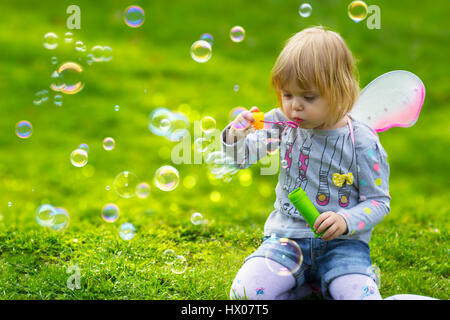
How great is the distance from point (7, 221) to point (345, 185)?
7.61 ft

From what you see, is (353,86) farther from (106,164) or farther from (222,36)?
(222,36)

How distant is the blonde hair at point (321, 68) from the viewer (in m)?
2.35

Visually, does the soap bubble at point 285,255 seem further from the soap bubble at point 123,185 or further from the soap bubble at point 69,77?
the soap bubble at point 69,77

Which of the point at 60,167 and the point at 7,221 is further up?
the point at 60,167

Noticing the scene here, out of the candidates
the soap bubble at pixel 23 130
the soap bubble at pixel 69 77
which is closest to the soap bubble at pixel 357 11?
the soap bubble at pixel 69 77

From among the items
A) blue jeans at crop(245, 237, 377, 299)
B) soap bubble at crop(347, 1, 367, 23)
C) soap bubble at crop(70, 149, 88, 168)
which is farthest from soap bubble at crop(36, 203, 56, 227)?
soap bubble at crop(347, 1, 367, 23)

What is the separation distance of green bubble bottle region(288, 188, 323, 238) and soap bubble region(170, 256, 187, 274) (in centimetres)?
78

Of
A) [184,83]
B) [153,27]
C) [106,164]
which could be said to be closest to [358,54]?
[184,83]

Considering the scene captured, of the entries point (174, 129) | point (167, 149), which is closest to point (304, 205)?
point (174, 129)

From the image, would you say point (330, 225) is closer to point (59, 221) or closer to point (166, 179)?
point (166, 179)

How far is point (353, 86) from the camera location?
98.4 inches

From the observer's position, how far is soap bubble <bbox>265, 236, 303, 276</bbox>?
2.46 m

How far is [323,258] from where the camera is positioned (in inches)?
99.0

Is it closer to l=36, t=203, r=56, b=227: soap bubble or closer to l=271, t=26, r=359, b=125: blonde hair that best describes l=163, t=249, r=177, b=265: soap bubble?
l=36, t=203, r=56, b=227: soap bubble
